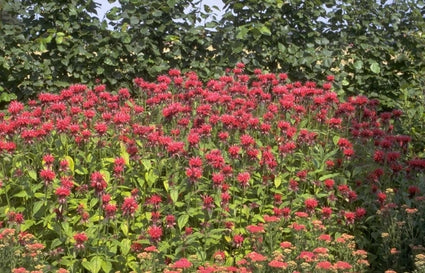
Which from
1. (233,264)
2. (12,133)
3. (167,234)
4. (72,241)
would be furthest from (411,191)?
(12,133)

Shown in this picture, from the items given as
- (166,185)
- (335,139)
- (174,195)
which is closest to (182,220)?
(174,195)

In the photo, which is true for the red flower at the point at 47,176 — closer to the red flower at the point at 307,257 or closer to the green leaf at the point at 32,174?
the green leaf at the point at 32,174

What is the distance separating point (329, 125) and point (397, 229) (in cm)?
143

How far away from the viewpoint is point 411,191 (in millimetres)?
5504

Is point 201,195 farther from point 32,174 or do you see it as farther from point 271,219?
point 32,174

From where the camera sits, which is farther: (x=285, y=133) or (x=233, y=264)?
(x=285, y=133)

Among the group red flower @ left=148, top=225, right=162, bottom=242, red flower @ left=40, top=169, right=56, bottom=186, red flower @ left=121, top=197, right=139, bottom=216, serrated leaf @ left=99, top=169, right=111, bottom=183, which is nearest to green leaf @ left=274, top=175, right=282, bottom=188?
red flower @ left=148, top=225, right=162, bottom=242

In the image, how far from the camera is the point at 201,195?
5.04 m

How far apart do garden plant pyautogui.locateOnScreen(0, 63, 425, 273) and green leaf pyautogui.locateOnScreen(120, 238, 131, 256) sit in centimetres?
2

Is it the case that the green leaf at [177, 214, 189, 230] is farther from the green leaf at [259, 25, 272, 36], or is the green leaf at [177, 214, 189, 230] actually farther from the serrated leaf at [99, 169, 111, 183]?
the green leaf at [259, 25, 272, 36]

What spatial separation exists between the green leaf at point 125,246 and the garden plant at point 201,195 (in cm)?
2

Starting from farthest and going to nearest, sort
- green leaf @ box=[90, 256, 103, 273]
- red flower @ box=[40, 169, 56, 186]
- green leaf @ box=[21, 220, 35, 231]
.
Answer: green leaf @ box=[21, 220, 35, 231], red flower @ box=[40, 169, 56, 186], green leaf @ box=[90, 256, 103, 273]

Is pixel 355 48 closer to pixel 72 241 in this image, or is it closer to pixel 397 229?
pixel 397 229

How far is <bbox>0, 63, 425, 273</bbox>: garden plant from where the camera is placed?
4805 mm
